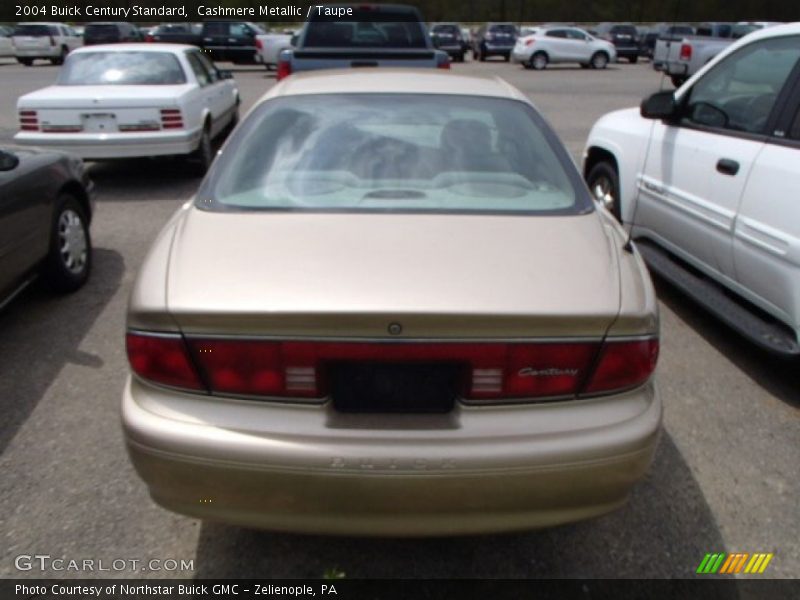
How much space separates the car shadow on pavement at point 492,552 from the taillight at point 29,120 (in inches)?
249

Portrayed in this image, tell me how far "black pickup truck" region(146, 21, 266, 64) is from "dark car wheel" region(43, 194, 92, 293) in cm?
2143

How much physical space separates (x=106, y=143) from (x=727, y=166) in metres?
6.22

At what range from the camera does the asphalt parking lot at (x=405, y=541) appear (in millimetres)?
Result: 2363

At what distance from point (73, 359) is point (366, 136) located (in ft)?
7.46

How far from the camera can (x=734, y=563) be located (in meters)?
2.38

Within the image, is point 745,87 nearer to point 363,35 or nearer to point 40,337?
point 40,337

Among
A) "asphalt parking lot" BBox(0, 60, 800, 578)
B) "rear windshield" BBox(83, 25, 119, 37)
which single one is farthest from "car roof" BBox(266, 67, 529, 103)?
"rear windshield" BBox(83, 25, 119, 37)

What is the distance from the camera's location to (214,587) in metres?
2.25

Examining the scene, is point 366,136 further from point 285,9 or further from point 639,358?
point 285,9

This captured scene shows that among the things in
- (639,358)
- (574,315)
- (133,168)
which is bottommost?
(133,168)

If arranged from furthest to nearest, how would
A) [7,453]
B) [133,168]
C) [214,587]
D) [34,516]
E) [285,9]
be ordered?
1. [285,9]
2. [133,168]
3. [7,453]
4. [34,516]
5. [214,587]

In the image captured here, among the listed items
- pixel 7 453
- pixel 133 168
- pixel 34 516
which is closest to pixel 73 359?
pixel 7 453

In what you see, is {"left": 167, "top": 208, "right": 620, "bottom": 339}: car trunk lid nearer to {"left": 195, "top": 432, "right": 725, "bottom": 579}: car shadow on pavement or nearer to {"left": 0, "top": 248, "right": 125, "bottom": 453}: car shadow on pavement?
{"left": 195, "top": 432, "right": 725, "bottom": 579}: car shadow on pavement

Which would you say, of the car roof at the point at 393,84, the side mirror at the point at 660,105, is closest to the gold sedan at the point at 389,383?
the car roof at the point at 393,84
